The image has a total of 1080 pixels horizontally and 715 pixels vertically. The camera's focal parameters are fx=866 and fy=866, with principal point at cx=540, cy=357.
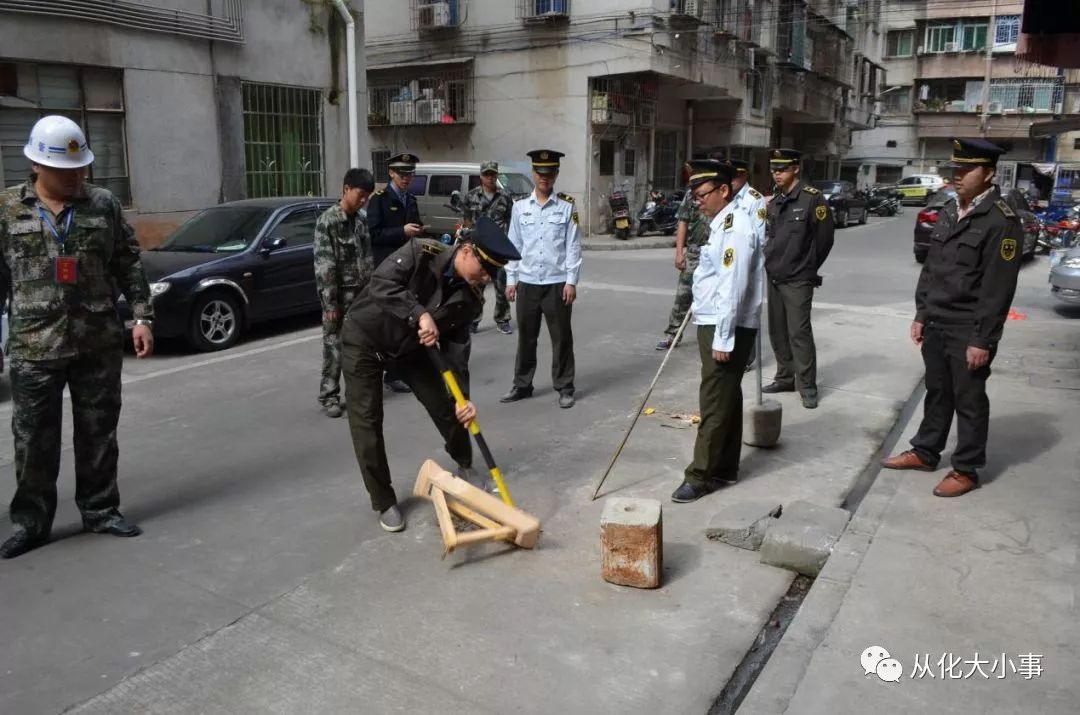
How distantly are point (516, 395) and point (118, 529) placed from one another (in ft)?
10.6

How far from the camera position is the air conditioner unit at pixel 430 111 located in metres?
25.7

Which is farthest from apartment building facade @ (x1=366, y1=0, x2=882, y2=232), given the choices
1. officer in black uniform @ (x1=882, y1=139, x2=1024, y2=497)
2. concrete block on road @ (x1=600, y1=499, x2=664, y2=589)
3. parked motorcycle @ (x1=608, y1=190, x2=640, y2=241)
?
concrete block on road @ (x1=600, y1=499, x2=664, y2=589)

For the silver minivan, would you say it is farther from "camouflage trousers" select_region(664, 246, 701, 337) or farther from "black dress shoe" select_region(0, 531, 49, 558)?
"black dress shoe" select_region(0, 531, 49, 558)

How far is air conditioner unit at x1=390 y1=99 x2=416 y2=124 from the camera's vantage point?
85.6ft

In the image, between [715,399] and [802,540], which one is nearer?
[802,540]

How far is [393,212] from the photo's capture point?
7371 millimetres

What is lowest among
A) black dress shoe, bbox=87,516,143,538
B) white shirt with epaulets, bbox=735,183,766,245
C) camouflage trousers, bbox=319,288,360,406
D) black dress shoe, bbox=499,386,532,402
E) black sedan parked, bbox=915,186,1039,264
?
black dress shoe, bbox=87,516,143,538

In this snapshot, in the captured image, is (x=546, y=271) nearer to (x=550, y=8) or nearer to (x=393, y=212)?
(x=393, y=212)

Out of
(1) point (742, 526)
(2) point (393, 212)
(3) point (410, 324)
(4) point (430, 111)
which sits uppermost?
(4) point (430, 111)

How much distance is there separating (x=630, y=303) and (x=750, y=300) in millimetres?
6915

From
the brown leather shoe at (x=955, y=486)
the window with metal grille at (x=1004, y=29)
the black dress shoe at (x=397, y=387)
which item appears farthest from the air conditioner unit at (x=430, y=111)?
the window with metal grille at (x=1004, y=29)

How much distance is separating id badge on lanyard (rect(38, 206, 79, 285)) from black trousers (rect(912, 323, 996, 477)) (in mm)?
4508

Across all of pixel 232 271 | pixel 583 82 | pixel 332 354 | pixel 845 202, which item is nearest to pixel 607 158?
pixel 583 82

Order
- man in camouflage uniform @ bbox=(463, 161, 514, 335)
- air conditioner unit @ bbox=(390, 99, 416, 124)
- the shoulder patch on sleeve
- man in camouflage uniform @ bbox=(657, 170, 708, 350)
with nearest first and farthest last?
the shoulder patch on sleeve < man in camouflage uniform @ bbox=(657, 170, 708, 350) < man in camouflage uniform @ bbox=(463, 161, 514, 335) < air conditioner unit @ bbox=(390, 99, 416, 124)
